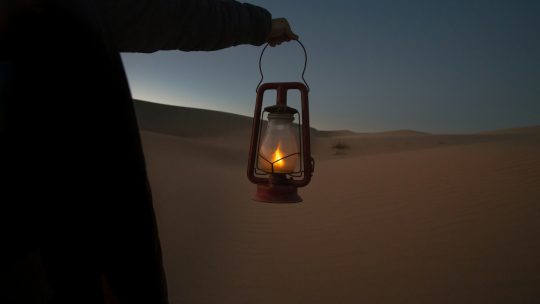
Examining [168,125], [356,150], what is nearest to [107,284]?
[356,150]

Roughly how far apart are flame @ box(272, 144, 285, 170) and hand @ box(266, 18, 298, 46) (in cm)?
54

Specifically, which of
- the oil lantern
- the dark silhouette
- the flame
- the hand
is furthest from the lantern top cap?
the dark silhouette

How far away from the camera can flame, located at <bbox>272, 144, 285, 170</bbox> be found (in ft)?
5.29

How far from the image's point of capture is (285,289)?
323cm

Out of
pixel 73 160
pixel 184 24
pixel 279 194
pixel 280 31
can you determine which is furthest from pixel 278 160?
pixel 73 160

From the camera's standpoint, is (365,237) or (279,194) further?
(365,237)

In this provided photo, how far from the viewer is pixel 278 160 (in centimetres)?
162

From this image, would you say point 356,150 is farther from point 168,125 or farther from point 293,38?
point 168,125

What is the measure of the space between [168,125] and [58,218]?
37.1 m

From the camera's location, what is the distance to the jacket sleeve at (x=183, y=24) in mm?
1007

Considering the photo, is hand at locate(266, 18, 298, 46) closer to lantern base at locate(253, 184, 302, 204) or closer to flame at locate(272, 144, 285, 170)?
flame at locate(272, 144, 285, 170)

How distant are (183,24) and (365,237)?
4056 mm

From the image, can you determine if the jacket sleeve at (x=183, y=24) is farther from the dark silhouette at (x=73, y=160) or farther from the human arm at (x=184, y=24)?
the dark silhouette at (x=73, y=160)

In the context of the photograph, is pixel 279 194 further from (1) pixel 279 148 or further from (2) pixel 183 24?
(2) pixel 183 24
